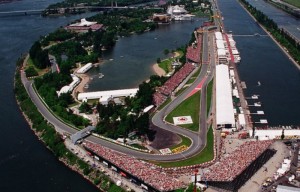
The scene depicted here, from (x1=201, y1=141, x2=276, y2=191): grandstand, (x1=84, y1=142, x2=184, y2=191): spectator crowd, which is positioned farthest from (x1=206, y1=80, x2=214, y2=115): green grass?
(x1=84, y1=142, x2=184, y2=191): spectator crowd

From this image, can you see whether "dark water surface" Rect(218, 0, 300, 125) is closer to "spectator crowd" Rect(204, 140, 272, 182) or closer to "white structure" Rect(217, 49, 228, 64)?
"white structure" Rect(217, 49, 228, 64)

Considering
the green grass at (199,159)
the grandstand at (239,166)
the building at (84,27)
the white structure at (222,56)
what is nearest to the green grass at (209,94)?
the green grass at (199,159)

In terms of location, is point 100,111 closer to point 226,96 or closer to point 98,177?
point 98,177

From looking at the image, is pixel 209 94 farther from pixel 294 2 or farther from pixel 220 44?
pixel 294 2

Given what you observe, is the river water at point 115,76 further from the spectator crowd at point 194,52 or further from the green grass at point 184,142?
the green grass at point 184,142

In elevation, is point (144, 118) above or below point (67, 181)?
above

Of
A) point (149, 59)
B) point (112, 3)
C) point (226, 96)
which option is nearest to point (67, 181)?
point (226, 96)
